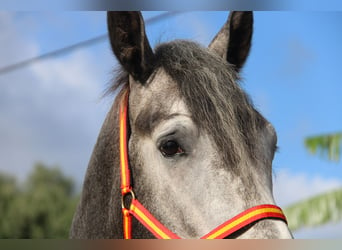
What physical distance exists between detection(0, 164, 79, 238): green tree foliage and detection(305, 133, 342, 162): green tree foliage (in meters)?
22.7

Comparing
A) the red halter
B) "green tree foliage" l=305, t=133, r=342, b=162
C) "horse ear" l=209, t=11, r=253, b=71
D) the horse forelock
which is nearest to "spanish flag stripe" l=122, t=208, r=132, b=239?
the red halter

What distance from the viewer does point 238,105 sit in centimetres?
247

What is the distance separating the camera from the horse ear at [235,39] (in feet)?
10.1

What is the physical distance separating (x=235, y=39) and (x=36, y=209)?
32887 millimetres

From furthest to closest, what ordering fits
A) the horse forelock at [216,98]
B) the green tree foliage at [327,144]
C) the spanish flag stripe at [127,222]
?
the green tree foliage at [327,144]
the spanish flag stripe at [127,222]
the horse forelock at [216,98]

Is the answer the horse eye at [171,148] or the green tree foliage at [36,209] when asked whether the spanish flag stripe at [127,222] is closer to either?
the horse eye at [171,148]

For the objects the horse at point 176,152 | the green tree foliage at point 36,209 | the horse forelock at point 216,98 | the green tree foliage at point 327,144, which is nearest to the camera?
the horse at point 176,152

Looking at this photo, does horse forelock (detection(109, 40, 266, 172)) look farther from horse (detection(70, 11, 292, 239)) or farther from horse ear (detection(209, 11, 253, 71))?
horse ear (detection(209, 11, 253, 71))

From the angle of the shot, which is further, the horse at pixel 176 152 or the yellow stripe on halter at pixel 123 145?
the yellow stripe on halter at pixel 123 145

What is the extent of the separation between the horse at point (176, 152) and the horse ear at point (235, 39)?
30cm

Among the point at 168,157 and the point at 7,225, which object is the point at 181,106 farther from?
the point at 7,225

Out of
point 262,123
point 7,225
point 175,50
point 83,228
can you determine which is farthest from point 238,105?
point 7,225

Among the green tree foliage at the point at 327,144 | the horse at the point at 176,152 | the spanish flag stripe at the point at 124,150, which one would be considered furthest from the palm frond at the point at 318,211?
the spanish flag stripe at the point at 124,150

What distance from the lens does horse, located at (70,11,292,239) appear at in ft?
7.19
